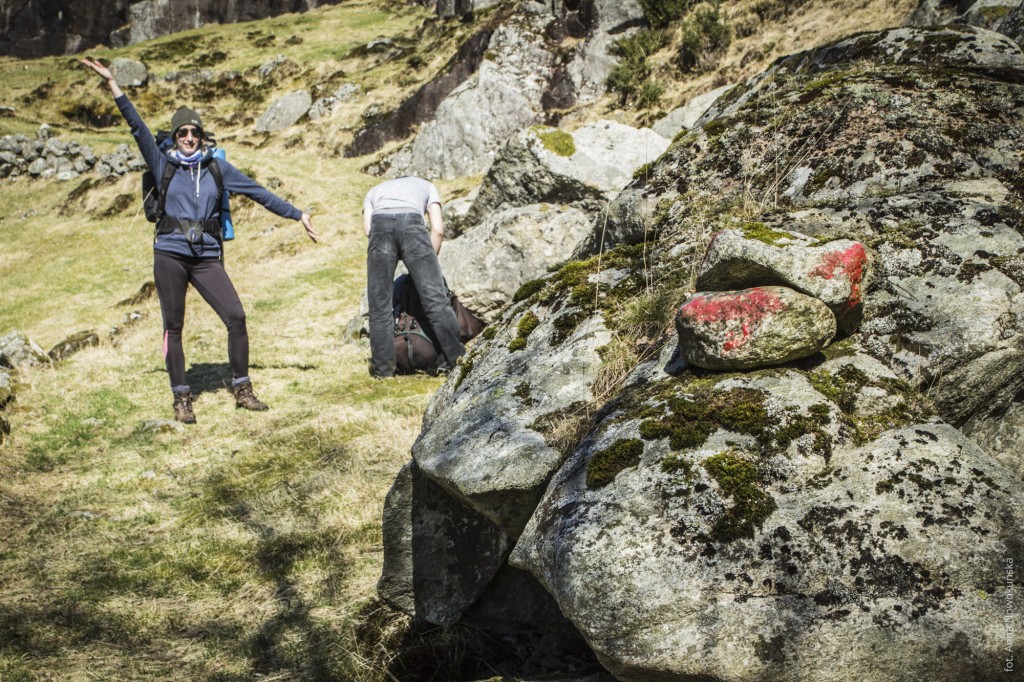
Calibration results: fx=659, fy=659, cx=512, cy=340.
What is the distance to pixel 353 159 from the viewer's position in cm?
2947

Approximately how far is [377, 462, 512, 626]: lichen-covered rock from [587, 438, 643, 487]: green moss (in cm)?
128

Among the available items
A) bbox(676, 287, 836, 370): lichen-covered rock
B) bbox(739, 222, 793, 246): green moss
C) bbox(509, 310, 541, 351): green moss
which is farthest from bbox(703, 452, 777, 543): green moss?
bbox(509, 310, 541, 351): green moss

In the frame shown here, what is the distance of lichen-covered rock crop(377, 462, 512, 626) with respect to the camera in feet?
13.8

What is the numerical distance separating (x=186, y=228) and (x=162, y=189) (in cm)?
50

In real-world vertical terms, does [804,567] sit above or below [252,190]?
below

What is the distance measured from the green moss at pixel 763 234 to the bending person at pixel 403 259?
18.0 ft

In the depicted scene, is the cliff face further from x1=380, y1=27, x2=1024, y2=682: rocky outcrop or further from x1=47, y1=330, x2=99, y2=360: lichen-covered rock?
x1=380, y1=27, x2=1024, y2=682: rocky outcrop

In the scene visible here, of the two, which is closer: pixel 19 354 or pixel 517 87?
pixel 19 354

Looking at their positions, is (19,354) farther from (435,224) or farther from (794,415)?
(794,415)

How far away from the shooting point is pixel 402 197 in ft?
28.6

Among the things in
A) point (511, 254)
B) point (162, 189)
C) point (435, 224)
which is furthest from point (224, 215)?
point (511, 254)

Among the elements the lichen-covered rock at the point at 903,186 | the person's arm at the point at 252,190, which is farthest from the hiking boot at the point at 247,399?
the lichen-covered rock at the point at 903,186

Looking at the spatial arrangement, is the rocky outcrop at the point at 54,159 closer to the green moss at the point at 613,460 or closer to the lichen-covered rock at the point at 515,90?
the lichen-covered rock at the point at 515,90

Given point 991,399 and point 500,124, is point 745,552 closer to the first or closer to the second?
point 991,399
